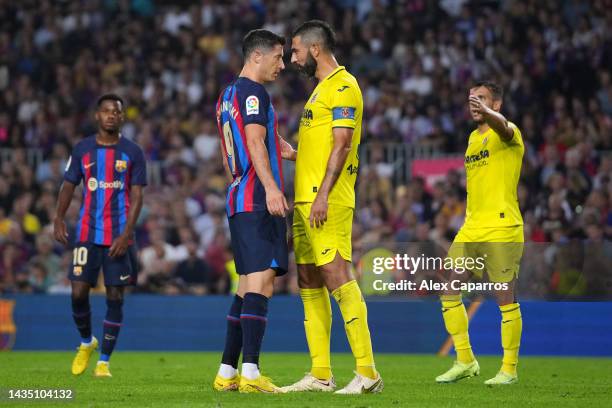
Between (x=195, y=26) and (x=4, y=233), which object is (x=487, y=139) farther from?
(x=195, y=26)

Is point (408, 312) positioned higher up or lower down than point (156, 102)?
lower down

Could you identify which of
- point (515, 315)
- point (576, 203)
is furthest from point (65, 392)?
point (576, 203)

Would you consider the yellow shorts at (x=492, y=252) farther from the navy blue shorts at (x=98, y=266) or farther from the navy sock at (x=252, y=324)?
the navy blue shorts at (x=98, y=266)

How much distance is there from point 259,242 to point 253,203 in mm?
302

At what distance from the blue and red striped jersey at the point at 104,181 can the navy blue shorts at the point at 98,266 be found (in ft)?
0.29

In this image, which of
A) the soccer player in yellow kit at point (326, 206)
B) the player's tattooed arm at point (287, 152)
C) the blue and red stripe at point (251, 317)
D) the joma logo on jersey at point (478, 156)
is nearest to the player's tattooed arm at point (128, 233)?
the player's tattooed arm at point (287, 152)

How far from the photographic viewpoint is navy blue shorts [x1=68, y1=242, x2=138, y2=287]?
35.5ft

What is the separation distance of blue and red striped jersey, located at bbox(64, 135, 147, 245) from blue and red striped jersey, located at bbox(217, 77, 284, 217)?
2.46 m

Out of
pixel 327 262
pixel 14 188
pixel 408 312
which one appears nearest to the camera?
pixel 327 262

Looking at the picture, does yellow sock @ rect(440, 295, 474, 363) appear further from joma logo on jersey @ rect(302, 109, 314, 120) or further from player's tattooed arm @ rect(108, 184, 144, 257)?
player's tattooed arm @ rect(108, 184, 144, 257)

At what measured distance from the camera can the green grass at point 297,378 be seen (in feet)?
26.2

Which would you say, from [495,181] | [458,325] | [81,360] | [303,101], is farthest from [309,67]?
[303,101]

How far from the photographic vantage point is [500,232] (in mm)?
10023

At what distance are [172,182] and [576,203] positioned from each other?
23.5ft
